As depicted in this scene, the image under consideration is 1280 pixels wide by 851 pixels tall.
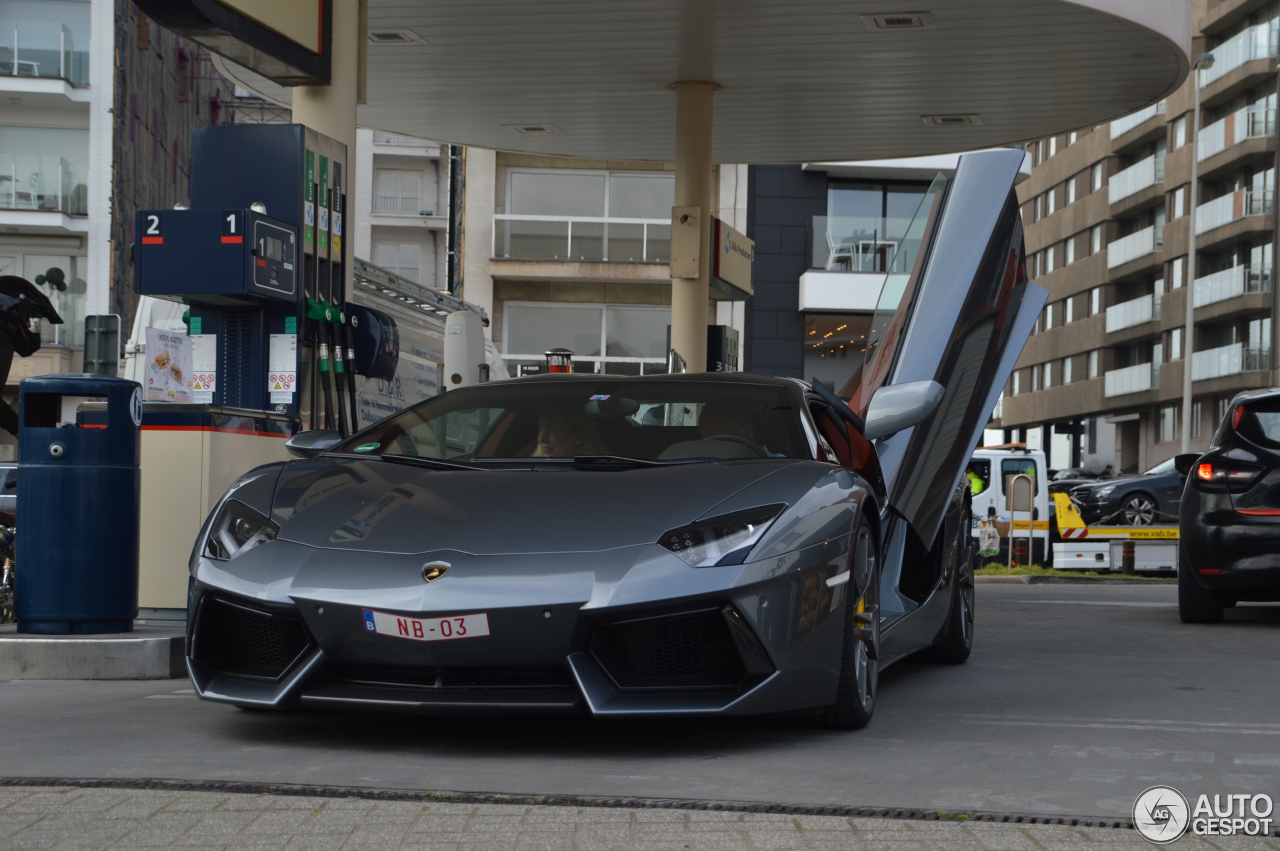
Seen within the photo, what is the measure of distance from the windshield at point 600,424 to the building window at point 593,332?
2827cm

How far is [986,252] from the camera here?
274 inches

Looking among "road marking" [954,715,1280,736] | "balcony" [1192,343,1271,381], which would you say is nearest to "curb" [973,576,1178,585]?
"road marking" [954,715,1280,736]

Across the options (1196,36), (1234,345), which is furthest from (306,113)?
(1196,36)


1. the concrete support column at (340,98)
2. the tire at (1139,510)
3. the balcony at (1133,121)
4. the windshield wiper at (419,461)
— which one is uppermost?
the balcony at (1133,121)

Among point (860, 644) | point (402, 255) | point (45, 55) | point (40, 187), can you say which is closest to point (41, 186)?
point (40, 187)

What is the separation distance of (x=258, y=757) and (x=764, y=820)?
1525 mm

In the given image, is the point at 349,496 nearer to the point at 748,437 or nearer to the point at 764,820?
the point at 748,437

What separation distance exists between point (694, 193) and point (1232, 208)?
128 feet

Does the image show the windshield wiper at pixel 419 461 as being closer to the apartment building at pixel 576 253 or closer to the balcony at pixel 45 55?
the apartment building at pixel 576 253

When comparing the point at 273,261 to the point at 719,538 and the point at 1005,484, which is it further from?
the point at 1005,484

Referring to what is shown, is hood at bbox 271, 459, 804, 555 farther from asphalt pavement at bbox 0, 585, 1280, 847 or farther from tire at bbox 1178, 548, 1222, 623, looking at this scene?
tire at bbox 1178, 548, 1222, 623

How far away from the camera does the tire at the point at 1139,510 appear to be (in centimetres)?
2806

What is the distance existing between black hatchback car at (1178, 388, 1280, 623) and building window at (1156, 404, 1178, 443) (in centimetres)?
4830

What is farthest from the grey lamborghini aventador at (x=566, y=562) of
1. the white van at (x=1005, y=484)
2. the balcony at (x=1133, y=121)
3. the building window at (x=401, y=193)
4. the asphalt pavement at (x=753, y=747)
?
the building window at (x=401, y=193)
